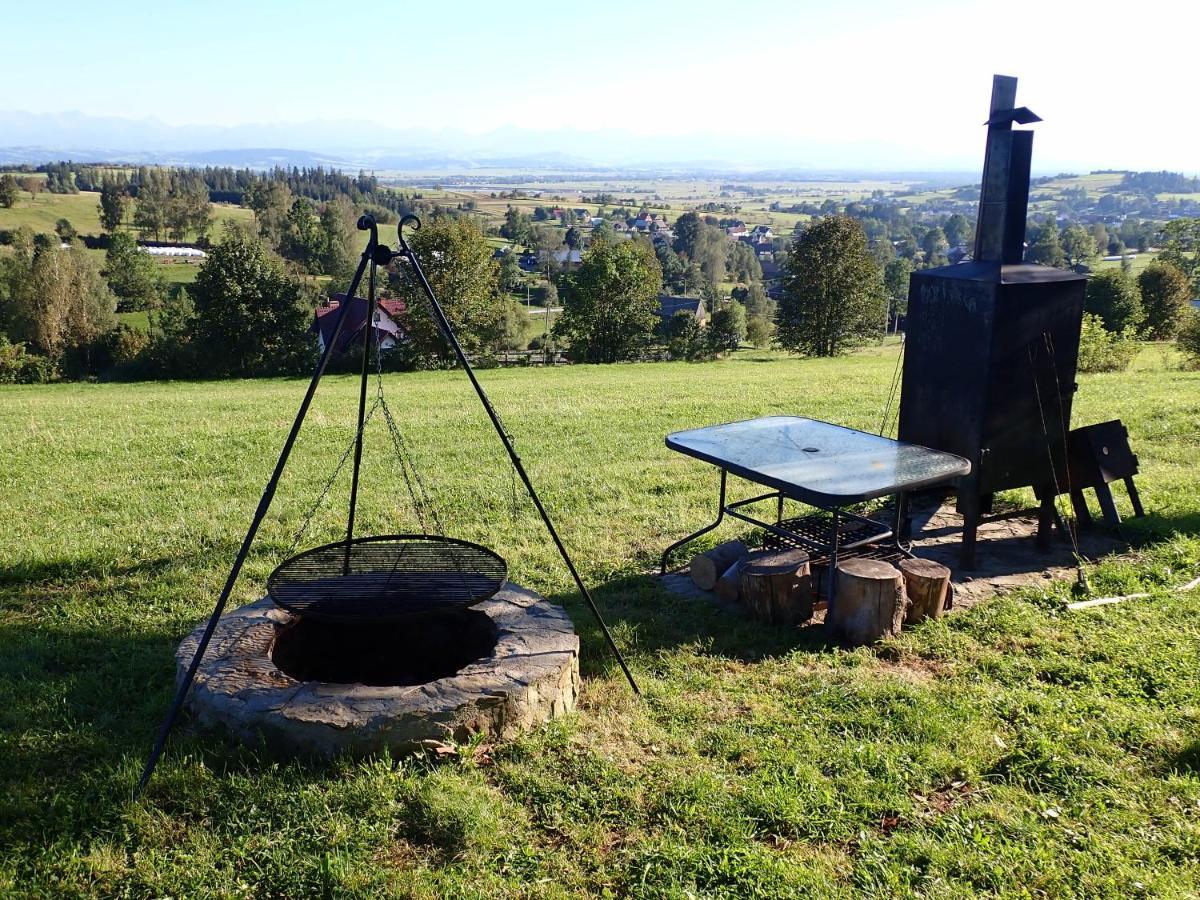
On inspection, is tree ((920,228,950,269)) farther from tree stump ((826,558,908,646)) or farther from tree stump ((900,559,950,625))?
tree stump ((826,558,908,646))

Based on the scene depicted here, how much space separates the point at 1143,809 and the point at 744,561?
3.01 m

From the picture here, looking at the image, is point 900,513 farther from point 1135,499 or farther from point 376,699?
point 376,699

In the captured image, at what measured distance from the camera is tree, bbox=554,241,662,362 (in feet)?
120

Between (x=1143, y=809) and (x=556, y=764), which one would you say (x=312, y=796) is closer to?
(x=556, y=764)

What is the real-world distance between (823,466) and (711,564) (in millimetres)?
1191

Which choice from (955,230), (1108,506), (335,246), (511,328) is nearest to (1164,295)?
(511,328)

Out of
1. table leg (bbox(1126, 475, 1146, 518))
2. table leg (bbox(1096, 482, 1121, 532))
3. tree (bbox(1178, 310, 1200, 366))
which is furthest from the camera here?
tree (bbox(1178, 310, 1200, 366))

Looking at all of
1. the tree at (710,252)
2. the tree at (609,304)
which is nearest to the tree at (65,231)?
the tree at (609,304)

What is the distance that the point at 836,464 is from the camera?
5.93m

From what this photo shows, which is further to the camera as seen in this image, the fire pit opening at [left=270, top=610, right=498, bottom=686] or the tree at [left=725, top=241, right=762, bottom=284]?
the tree at [left=725, top=241, right=762, bottom=284]

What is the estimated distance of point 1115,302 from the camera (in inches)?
1426

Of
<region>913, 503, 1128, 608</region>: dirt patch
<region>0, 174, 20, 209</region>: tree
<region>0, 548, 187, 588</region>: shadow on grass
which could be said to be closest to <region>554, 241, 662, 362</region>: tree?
<region>913, 503, 1128, 608</region>: dirt patch

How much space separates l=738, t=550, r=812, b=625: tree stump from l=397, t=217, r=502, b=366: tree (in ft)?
87.3

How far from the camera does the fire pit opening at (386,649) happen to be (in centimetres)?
521
